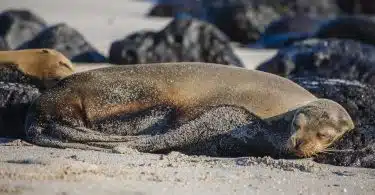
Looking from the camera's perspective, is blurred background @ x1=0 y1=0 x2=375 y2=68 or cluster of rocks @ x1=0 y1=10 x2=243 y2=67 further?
blurred background @ x1=0 y1=0 x2=375 y2=68

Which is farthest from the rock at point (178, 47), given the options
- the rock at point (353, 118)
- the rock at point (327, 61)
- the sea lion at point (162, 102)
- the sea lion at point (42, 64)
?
the sea lion at point (162, 102)

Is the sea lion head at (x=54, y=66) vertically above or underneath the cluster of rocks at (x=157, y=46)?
above

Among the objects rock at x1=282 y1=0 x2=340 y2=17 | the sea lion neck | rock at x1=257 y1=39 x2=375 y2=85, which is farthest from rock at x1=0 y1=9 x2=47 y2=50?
rock at x1=282 y1=0 x2=340 y2=17

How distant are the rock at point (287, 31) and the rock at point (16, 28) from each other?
3.28m

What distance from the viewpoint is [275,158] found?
5012mm

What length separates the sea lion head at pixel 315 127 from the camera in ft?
16.0

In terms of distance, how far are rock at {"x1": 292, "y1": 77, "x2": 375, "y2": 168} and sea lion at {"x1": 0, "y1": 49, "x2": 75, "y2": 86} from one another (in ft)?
5.12

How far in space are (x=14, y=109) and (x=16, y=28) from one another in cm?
681

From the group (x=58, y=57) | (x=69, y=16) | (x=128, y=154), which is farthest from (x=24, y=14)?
(x=128, y=154)

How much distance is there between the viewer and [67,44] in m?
10.9

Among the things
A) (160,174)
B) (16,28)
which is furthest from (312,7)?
(160,174)

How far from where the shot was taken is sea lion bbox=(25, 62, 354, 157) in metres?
4.99

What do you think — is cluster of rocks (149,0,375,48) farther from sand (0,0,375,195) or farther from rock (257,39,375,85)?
sand (0,0,375,195)

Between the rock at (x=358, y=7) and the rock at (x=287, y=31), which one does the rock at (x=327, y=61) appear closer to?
the rock at (x=287, y=31)
